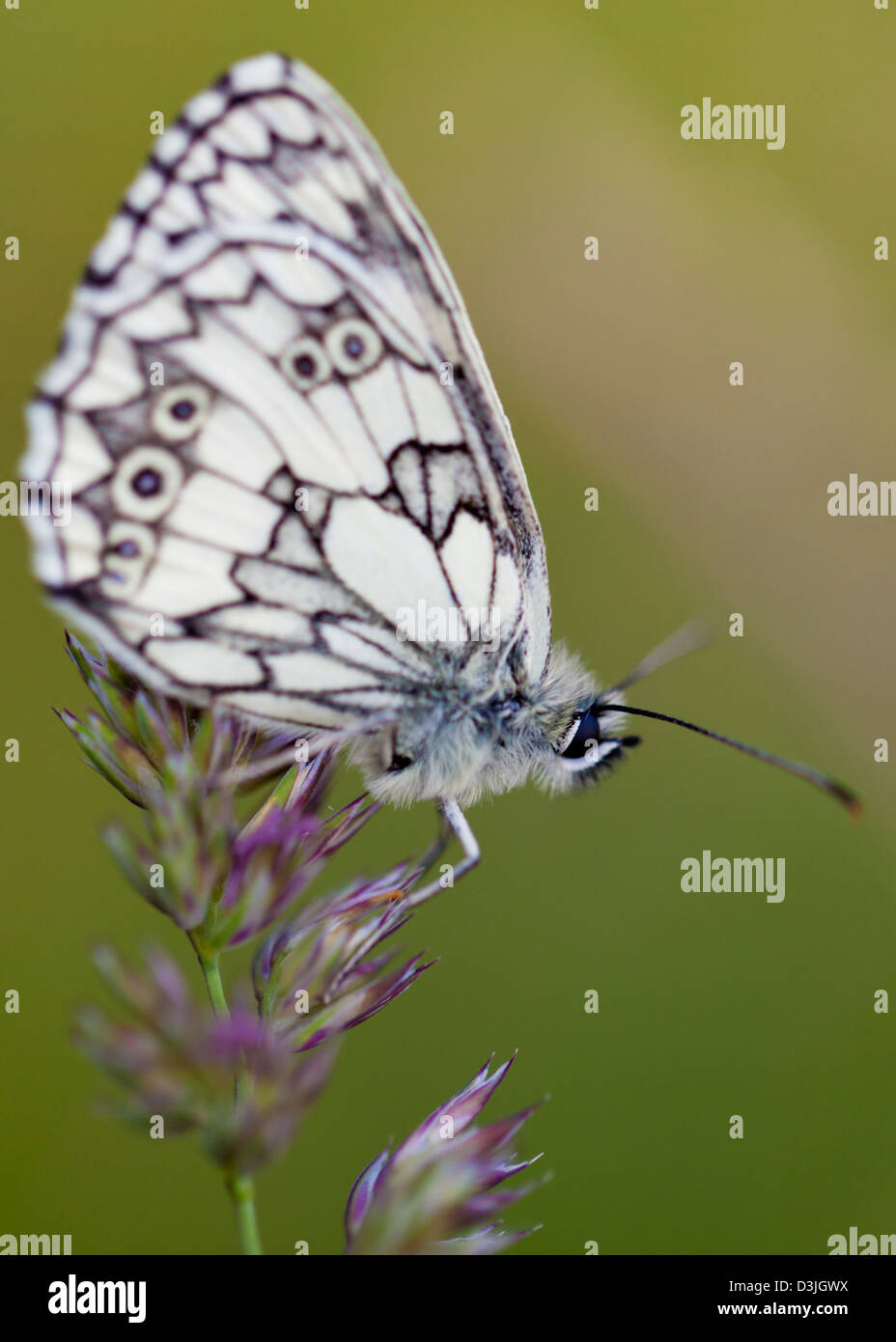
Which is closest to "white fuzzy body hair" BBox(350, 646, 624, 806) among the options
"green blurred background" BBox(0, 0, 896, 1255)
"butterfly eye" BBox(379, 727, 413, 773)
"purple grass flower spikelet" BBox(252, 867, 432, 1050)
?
"butterfly eye" BBox(379, 727, 413, 773)

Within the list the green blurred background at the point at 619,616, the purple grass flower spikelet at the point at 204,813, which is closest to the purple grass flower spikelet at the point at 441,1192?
the purple grass flower spikelet at the point at 204,813

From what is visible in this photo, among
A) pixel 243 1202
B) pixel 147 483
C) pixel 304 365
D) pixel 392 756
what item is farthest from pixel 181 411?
pixel 243 1202

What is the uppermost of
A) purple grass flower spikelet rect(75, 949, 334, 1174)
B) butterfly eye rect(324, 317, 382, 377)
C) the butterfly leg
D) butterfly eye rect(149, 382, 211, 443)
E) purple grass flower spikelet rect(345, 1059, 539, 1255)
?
butterfly eye rect(324, 317, 382, 377)

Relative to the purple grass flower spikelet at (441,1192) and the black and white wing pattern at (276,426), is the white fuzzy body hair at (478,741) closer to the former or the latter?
the black and white wing pattern at (276,426)

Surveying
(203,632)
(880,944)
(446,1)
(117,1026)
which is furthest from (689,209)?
(117,1026)

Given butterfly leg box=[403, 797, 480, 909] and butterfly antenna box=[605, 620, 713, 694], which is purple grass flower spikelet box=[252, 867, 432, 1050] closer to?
butterfly leg box=[403, 797, 480, 909]

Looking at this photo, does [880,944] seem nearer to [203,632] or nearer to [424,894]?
[424,894]

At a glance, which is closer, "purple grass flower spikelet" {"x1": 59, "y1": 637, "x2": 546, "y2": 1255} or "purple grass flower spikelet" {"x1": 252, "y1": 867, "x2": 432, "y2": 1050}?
"purple grass flower spikelet" {"x1": 59, "y1": 637, "x2": 546, "y2": 1255}
